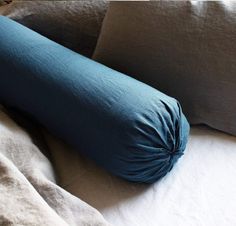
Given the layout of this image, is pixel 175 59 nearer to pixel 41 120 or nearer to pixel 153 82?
pixel 153 82

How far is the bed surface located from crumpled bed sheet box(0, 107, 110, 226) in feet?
0.19

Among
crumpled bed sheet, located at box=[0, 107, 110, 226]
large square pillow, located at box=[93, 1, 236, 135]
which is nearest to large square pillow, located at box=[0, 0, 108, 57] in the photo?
large square pillow, located at box=[93, 1, 236, 135]

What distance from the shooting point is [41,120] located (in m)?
0.70

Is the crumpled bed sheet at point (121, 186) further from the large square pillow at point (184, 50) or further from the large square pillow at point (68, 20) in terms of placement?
the large square pillow at point (68, 20)

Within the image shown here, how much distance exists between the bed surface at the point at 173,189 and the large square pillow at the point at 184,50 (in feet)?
0.27

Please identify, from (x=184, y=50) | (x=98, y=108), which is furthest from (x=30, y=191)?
(x=184, y=50)

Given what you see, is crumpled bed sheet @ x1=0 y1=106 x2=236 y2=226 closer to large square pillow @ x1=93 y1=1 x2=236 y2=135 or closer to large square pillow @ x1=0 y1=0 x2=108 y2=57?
large square pillow @ x1=93 y1=1 x2=236 y2=135

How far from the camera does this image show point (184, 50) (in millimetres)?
705

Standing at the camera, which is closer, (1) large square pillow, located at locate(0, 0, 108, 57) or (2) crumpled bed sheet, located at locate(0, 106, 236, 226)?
(2) crumpled bed sheet, located at locate(0, 106, 236, 226)

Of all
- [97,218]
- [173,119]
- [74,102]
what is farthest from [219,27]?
[97,218]

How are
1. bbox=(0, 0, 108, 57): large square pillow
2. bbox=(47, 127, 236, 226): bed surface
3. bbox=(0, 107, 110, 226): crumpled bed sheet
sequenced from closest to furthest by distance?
bbox=(0, 107, 110, 226): crumpled bed sheet, bbox=(47, 127, 236, 226): bed surface, bbox=(0, 0, 108, 57): large square pillow

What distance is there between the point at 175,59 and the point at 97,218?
1.13ft

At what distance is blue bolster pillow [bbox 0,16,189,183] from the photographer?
0.58 metres

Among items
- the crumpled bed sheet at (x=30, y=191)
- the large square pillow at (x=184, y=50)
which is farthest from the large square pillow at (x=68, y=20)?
the crumpled bed sheet at (x=30, y=191)
